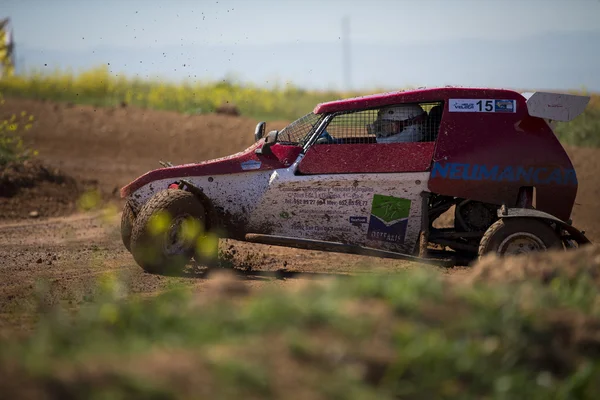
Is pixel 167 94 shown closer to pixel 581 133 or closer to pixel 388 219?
pixel 581 133

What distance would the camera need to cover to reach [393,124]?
8.85m

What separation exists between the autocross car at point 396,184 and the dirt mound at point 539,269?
1972 millimetres

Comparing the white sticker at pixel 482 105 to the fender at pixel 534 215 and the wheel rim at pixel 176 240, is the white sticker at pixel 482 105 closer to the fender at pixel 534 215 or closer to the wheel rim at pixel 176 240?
the fender at pixel 534 215

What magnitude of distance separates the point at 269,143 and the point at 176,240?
1469 millimetres

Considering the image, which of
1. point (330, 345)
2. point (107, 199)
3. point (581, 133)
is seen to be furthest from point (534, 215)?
point (581, 133)

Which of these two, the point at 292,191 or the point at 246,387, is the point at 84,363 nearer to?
the point at 246,387

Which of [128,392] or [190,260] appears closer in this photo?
[128,392]

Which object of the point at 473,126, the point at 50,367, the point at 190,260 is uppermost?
the point at 473,126

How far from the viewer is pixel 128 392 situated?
3.92m

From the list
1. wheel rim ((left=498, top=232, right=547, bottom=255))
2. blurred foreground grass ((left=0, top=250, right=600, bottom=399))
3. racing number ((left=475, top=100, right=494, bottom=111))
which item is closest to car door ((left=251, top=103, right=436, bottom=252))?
racing number ((left=475, top=100, right=494, bottom=111))

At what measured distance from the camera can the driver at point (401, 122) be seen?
28.9 feet

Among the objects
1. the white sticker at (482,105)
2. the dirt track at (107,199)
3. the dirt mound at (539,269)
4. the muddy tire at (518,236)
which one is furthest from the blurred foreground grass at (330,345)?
the white sticker at (482,105)

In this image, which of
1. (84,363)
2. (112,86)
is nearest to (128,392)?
(84,363)

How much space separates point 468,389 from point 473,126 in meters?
4.42
